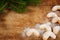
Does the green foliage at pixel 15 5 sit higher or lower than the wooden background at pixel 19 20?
higher

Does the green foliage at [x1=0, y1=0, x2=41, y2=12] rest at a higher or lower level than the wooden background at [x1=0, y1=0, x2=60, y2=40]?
higher

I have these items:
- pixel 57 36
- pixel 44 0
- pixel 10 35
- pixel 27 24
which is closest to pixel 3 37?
pixel 10 35

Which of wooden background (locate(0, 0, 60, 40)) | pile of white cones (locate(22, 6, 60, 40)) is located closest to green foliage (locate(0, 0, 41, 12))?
wooden background (locate(0, 0, 60, 40))

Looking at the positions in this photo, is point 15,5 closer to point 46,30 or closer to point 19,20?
point 19,20

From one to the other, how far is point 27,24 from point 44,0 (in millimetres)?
220

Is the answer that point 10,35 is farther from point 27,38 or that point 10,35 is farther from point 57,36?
point 57,36

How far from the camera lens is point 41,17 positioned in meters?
0.88

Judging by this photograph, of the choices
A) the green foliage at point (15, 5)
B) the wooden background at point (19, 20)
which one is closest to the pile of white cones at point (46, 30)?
the wooden background at point (19, 20)

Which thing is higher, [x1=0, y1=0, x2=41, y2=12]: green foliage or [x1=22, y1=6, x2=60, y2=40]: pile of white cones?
[x1=0, y1=0, x2=41, y2=12]: green foliage

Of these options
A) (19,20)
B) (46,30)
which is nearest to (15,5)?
(19,20)

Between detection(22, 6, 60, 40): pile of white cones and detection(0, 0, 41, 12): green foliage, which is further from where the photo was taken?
detection(0, 0, 41, 12): green foliage

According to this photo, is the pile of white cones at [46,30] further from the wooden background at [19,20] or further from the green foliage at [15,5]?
the green foliage at [15,5]

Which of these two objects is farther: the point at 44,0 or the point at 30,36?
the point at 44,0

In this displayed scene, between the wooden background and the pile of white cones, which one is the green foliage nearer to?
the wooden background
